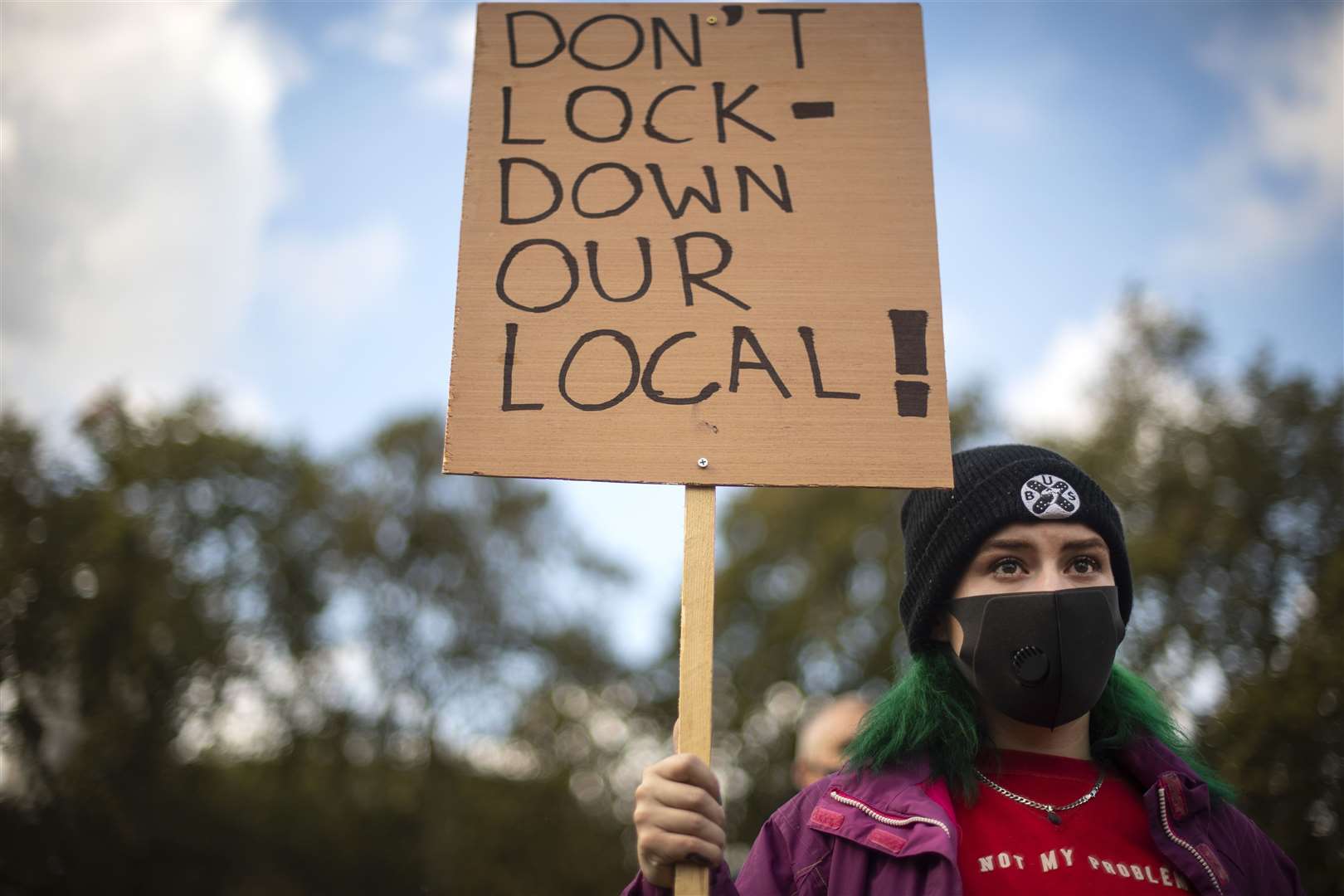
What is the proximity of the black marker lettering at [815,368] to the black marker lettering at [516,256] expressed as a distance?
0.56 m

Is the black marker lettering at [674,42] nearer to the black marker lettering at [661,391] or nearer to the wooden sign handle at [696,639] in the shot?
the black marker lettering at [661,391]

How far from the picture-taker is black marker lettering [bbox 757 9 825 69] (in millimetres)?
2799

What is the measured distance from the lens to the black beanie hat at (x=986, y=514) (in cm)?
248

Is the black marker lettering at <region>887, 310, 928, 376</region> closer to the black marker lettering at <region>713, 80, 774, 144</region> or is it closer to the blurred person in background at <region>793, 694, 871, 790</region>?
the black marker lettering at <region>713, 80, 774, 144</region>

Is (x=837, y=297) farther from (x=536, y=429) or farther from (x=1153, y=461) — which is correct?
(x=1153, y=461)

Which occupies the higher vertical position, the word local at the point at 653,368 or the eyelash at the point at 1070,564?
the word local at the point at 653,368

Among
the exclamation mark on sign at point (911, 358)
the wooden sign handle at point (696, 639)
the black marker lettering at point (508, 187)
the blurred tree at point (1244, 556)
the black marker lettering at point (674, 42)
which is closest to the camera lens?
the wooden sign handle at point (696, 639)

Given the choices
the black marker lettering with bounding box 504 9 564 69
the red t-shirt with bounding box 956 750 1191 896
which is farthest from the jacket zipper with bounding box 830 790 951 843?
the black marker lettering with bounding box 504 9 564 69

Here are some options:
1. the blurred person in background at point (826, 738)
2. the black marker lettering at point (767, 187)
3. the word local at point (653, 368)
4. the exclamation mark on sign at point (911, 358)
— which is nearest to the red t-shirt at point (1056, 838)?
the exclamation mark on sign at point (911, 358)

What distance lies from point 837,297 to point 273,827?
14.7 metres

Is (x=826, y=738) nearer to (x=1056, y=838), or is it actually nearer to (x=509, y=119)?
(x=1056, y=838)

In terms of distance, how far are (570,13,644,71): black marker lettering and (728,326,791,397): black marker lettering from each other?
2.84 ft

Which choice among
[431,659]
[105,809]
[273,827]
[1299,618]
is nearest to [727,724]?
[431,659]

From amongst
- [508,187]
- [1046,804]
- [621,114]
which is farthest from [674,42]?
[1046,804]
